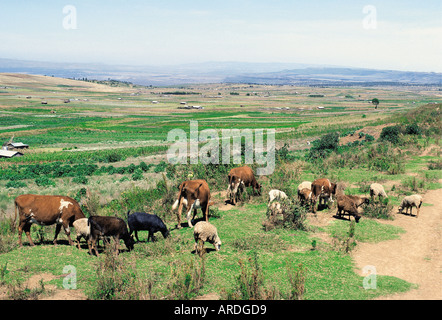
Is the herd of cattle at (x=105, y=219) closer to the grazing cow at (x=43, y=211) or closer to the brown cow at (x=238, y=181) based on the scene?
the grazing cow at (x=43, y=211)

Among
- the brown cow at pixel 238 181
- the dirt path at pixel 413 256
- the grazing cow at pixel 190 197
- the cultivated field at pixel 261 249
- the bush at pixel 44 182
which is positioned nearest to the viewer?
the cultivated field at pixel 261 249

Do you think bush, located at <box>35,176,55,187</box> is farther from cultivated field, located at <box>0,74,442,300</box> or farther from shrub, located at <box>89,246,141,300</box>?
shrub, located at <box>89,246,141,300</box>

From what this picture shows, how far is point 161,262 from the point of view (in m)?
11.8

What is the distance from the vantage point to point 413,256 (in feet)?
41.6

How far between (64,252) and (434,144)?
3305 centimetres

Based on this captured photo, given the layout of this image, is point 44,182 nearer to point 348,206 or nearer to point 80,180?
point 80,180

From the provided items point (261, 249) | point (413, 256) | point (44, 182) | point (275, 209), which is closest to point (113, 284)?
point (261, 249)

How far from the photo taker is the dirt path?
10.3 m

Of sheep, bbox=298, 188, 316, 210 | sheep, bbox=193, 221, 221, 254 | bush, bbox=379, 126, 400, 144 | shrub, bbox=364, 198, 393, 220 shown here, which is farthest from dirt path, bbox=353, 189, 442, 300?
bush, bbox=379, 126, 400, 144

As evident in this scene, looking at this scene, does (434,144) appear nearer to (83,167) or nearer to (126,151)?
(83,167)

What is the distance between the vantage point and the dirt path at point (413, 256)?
1034 cm

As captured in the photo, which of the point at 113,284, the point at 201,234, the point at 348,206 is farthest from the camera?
the point at 348,206

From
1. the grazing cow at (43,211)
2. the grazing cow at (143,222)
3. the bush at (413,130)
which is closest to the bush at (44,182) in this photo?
the grazing cow at (43,211)
